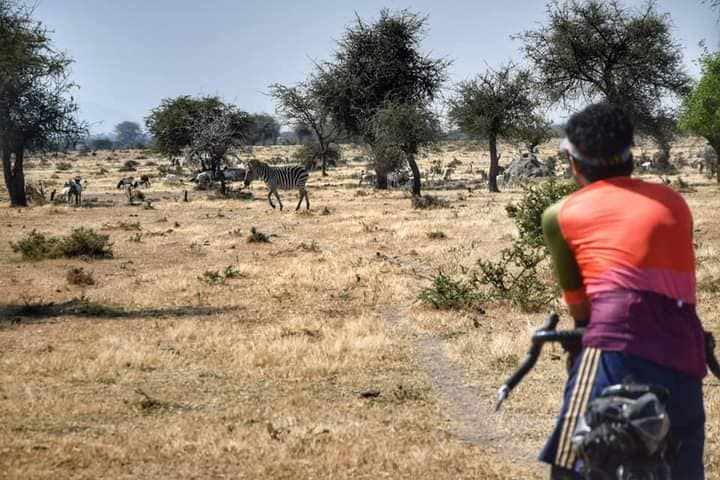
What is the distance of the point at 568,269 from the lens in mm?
3586

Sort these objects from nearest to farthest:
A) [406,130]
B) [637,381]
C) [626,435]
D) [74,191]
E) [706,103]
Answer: [626,435] < [637,381] < [706,103] < [74,191] < [406,130]

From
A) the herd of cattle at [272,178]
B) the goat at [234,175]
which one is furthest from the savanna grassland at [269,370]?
the goat at [234,175]

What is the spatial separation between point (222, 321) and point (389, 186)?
3397 cm

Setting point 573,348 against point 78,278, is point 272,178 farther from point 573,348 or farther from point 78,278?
point 573,348

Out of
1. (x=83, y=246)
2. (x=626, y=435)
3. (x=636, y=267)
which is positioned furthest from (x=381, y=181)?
(x=626, y=435)

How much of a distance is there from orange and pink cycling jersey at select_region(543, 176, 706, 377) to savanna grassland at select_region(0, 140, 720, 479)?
3.05 metres

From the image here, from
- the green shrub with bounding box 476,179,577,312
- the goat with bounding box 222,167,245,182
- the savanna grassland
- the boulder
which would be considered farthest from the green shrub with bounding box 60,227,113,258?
the goat with bounding box 222,167,245,182

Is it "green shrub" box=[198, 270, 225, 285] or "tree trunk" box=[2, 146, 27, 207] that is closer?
"green shrub" box=[198, 270, 225, 285]

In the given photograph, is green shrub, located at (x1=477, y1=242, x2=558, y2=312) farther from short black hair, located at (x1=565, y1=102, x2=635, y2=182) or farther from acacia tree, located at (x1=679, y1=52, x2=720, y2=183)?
acacia tree, located at (x1=679, y1=52, x2=720, y2=183)

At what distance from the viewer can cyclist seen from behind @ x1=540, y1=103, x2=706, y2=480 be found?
3334mm

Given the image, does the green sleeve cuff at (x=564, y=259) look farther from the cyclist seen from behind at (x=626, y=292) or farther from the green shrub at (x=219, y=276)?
the green shrub at (x=219, y=276)

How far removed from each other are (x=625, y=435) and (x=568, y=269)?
70 cm

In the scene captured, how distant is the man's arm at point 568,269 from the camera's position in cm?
356

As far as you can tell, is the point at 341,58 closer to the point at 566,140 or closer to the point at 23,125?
the point at 23,125
